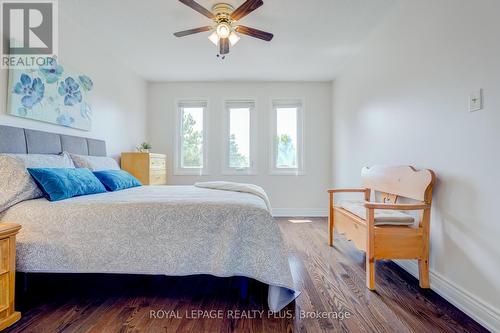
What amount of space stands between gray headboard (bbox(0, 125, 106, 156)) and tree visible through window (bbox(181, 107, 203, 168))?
6.06 ft

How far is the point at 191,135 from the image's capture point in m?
4.79

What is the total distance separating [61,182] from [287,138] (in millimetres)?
3620

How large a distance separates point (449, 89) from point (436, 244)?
1.17m

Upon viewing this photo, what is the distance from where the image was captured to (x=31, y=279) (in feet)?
6.71

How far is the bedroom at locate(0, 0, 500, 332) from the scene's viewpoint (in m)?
1.60

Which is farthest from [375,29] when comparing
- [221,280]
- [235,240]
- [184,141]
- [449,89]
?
[184,141]

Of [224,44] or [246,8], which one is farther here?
[224,44]

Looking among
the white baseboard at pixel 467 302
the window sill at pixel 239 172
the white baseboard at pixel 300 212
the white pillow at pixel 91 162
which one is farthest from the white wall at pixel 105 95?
the white baseboard at pixel 467 302

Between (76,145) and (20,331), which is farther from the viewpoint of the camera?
(76,145)

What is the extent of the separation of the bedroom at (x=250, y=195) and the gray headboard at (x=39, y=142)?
0.05ft

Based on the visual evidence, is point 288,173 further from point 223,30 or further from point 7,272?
point 7,272

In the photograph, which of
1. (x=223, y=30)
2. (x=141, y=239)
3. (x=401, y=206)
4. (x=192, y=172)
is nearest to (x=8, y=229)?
(x=141, y=239)

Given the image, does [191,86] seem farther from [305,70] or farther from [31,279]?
[31,279]

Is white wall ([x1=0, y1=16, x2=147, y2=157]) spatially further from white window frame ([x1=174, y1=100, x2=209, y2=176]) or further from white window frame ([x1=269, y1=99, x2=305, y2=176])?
white window frame ([x1=269, y1=99, x2=305, y2=176])
